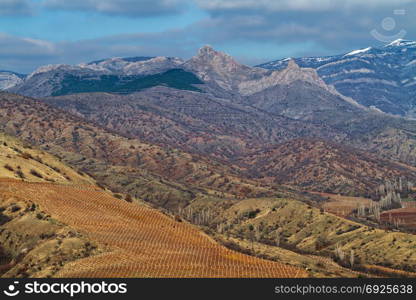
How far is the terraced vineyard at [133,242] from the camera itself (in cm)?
7681

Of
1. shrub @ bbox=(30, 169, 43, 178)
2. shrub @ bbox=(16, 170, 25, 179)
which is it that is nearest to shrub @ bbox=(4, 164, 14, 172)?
shrub @ bbox=(16, 170, 25, 179)

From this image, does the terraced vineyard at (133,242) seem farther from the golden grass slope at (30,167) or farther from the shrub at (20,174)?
the golden grass slope at (30,167)

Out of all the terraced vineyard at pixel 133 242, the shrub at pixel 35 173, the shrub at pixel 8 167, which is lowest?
the terraced vineyard at pixel 133 242

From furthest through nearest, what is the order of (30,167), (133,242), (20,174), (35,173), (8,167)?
(30,167)
(35,173)
(8,167)
(20,174)
(133,242)

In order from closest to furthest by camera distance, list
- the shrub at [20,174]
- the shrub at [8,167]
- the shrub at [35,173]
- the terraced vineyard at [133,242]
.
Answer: the terraced vineyard at [133,242], the shrub at [20,174], the shrub at [8,167], the shrub at [35,173]

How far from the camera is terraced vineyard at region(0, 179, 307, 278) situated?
252ft

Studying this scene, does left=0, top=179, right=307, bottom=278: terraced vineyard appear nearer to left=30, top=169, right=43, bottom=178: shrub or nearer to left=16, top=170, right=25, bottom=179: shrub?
left=16, top=170, right=25, bottom=179: shrub

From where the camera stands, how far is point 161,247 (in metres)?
92.4

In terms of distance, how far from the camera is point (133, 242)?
9144 centimetres

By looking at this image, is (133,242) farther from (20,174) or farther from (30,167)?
(30,167)

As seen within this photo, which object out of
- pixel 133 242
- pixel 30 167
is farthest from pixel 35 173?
pixel 133 242

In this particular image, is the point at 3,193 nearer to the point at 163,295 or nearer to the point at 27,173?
the point at 27,173

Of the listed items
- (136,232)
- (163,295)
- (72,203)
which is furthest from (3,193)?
(163,295)

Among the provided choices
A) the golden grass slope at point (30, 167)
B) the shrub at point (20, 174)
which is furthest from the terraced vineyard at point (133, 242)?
the golden grass slope at point (30, 167)
